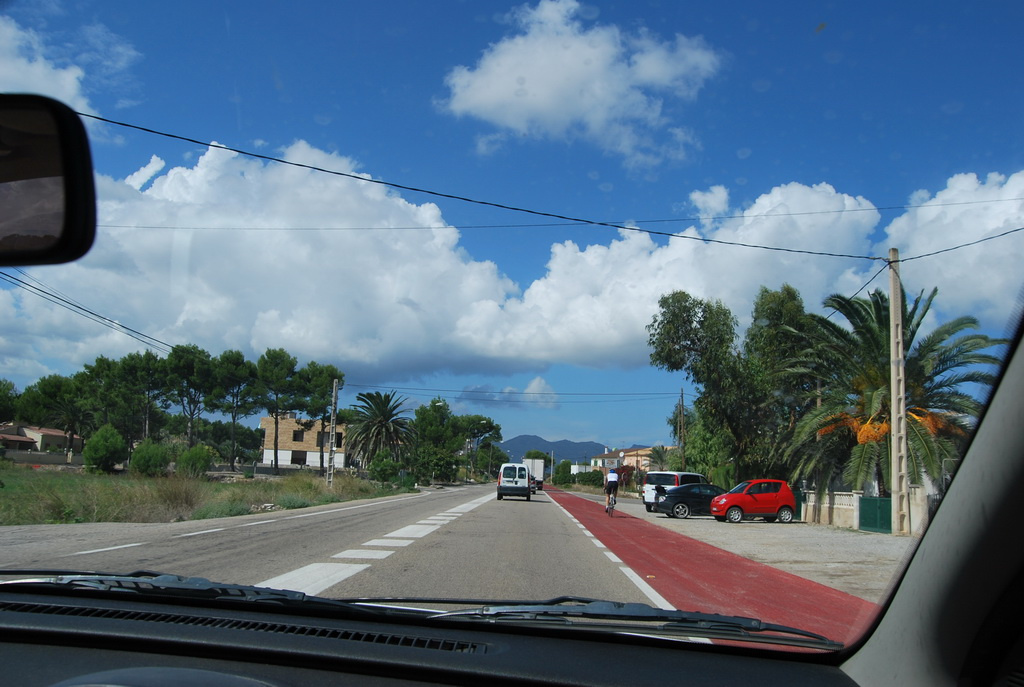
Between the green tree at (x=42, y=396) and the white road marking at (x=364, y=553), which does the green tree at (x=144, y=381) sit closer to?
the green tree at (x=42, y=396)

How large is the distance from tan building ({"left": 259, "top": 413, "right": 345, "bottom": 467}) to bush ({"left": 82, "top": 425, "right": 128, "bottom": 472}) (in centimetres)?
2159

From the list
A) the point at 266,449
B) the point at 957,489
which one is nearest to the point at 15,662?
the point at 957,489

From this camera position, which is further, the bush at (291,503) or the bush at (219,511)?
the bush at (291,503)

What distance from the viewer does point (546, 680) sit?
8.74 feet

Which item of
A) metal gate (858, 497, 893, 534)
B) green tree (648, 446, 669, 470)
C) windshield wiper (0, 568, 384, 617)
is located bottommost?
green tree (648, 446, 669, 470)

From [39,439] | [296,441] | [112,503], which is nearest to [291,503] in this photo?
[112,503]

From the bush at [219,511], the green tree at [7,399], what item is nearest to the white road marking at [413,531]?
the bush at [219,511]

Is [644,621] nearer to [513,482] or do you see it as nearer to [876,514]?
[876,514]

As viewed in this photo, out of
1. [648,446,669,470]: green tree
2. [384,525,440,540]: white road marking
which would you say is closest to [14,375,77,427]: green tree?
[384,525,440,540]: white road marking

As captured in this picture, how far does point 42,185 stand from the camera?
9.23 feet

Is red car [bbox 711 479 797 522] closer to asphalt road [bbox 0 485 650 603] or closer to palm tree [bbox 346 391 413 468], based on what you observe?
asphalt road [bbox 0 485 650 603]

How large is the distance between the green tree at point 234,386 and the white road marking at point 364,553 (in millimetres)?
32921

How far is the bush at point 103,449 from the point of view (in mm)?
39719

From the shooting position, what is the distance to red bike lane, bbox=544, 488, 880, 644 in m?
6.38
